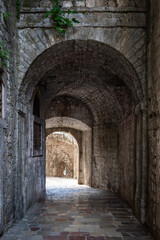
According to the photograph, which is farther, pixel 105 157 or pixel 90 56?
pixel 105 157

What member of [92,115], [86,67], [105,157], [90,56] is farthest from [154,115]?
[92,115]

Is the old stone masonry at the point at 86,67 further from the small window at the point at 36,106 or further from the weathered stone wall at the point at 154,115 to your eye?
the small window at the point at 36,106

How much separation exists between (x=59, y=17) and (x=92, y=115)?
6431 mm

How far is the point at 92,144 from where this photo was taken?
1093 centimetres

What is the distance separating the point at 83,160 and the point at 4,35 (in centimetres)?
952

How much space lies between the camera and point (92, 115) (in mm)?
10602

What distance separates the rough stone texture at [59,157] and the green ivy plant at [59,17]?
1349 centimetres

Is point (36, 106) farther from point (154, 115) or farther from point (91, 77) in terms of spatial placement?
point (154, 115)

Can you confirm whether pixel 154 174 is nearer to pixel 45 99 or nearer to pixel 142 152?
pixel 142 152

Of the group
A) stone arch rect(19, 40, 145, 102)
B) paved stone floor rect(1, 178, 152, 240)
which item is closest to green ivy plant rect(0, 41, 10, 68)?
stone arch rect(19, 40, 145, 102)

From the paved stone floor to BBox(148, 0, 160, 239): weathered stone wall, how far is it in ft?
1.65

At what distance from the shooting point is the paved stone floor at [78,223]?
396 cm

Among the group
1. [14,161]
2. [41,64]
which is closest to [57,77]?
[41,64]

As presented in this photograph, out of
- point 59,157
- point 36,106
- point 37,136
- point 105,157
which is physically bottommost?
point 59,157
